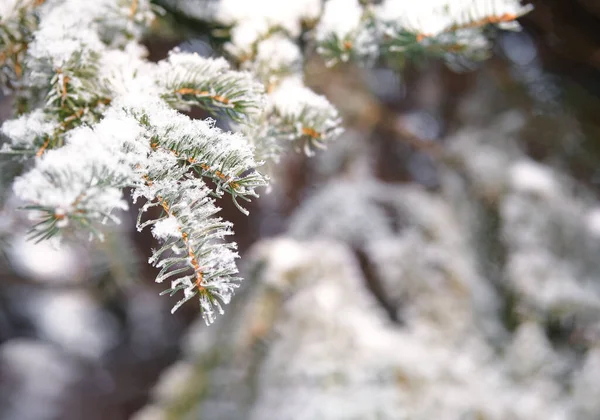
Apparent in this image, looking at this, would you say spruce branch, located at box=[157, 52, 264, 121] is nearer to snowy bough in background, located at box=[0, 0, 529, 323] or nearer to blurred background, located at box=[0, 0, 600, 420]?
snowy bough in background, located at box=[0, 0, 529, 323]

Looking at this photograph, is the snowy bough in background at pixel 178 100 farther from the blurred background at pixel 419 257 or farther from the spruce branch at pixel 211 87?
the blurred background at pixel 419 257

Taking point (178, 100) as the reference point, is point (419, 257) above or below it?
below

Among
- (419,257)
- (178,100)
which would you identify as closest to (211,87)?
(178,100)

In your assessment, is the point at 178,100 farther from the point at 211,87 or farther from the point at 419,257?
the point at 419,257

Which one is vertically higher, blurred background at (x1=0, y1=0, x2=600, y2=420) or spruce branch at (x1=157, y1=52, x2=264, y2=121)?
spruce branch at (x1=157, y1=52, x2=264, y2=121)

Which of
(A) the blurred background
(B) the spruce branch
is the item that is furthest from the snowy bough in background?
(A) the blurred background

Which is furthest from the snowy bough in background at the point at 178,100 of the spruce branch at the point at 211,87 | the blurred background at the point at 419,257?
the blurred background at the point at 419,257

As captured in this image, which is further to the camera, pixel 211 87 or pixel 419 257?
pixel 419 257
